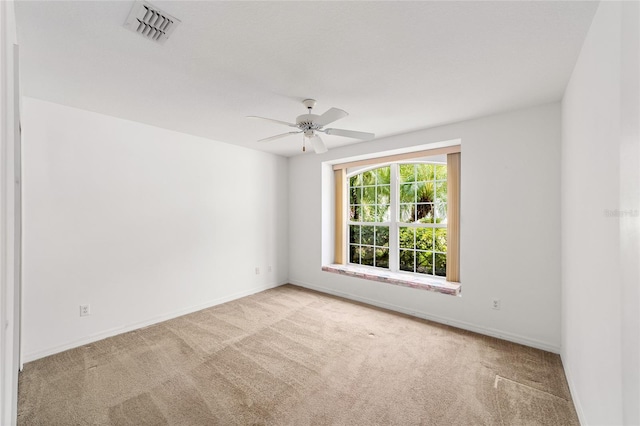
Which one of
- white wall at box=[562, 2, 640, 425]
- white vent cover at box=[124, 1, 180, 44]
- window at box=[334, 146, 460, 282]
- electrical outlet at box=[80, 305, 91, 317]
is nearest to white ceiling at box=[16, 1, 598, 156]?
white vent cover at box=[124, 1, 180, 44]

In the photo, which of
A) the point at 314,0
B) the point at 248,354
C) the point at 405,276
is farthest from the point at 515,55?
the point at 248,354

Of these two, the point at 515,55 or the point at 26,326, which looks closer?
the point at 515,55

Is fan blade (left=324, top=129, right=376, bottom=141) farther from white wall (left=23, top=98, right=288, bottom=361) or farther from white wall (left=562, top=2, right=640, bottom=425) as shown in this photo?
white wall (left=23, top=98, right=288, bottom=361)

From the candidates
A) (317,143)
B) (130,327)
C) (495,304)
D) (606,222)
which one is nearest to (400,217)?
(495,304)

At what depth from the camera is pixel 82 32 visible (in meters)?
1.63

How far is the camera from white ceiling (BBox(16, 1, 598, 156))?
1476mm

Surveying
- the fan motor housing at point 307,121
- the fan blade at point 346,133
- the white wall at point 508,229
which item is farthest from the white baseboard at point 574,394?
the fan motor housing at point 307,121

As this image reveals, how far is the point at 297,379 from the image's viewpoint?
89.0 inches

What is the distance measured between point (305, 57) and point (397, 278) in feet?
10.0

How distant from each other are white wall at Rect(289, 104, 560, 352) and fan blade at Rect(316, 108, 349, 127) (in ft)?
5.71

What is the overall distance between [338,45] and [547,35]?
1.24 m

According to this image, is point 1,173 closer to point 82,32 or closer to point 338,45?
point 82,32

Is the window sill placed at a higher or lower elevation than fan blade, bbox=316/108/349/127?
lower

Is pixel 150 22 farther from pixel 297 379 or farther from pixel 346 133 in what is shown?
pixel 297 379
